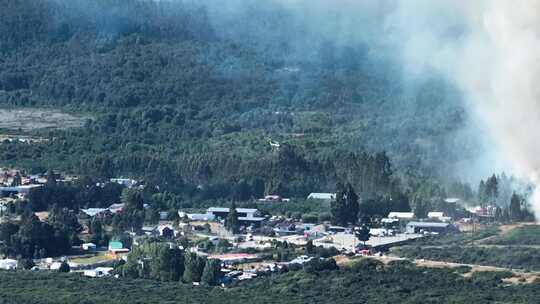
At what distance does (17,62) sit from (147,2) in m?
16.6

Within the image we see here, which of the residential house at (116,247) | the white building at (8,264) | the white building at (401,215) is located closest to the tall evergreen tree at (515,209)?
the white building at (401,215)

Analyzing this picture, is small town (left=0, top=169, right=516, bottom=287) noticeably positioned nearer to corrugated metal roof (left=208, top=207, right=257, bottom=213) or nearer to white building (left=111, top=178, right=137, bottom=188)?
corrugated metal roof (left=208, top=207, right=257, bottom=213)

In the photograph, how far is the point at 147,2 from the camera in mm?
117375

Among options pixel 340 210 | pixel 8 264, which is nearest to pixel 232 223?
pixel 340 210

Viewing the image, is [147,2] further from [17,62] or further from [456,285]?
[456,285]

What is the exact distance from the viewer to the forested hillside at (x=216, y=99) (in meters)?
74.2

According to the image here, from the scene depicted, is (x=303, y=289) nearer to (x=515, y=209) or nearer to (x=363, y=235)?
(x=363, y=235)

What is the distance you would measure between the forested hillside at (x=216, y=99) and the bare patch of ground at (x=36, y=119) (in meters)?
1.26

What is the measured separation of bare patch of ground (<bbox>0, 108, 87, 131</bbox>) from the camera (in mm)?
88000

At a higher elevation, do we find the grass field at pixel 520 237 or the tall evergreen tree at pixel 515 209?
the tall evergreen tree at pixel 515 209

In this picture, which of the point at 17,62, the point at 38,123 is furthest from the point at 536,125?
the point at 17,62

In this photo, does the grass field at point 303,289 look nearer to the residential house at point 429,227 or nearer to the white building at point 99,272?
the white building at point 99,272

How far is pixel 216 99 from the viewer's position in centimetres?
9344

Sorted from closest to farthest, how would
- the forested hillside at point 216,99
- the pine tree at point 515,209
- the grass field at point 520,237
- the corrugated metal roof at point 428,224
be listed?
the grass field at point 520,237 < the pine tree at point 515,209 < the corrugated metal roof at point 428,224 < the forested hillside at point 216,99
